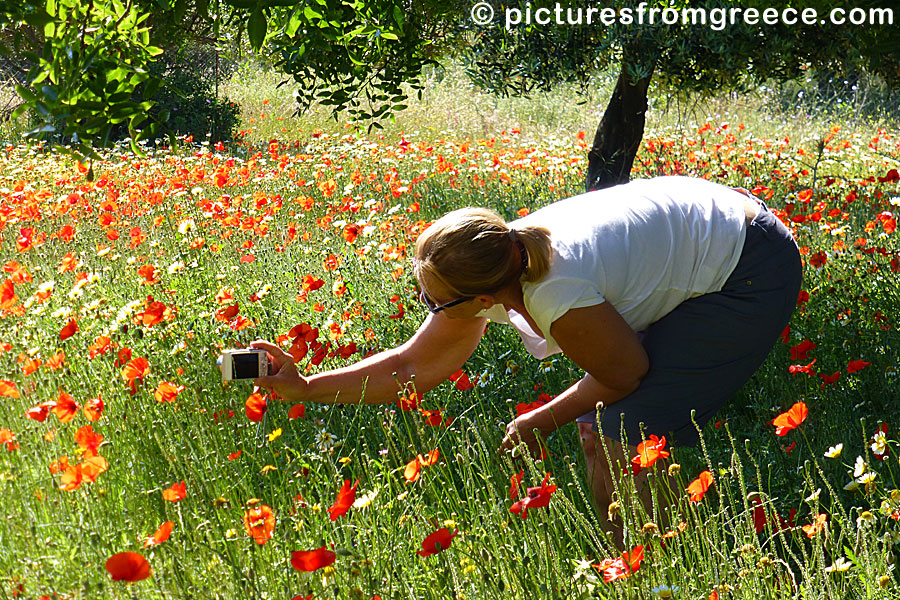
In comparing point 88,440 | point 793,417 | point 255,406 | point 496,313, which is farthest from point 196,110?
point 793,417

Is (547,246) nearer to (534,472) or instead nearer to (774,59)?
(534,472)

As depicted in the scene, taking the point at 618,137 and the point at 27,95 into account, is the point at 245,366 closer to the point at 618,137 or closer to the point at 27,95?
the point at 27,95

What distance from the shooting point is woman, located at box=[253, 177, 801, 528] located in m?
2.16

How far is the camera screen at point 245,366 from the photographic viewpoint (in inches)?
91.5

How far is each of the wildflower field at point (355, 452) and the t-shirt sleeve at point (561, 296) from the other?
0.37 metres

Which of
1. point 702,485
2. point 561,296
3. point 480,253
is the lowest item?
point 702,485

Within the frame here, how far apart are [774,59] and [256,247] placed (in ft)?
11.6

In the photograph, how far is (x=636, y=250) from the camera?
2.29 m

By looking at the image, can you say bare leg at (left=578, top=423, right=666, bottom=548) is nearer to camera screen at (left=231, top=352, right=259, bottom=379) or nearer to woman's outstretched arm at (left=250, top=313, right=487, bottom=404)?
woman's outstretched arm at (left=250, top=313, right=487, bottom=404)

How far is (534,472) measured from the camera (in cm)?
161

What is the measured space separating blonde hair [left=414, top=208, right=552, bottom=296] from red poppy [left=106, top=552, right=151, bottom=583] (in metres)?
1.01

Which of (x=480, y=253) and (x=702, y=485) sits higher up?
(x=480, y=253)

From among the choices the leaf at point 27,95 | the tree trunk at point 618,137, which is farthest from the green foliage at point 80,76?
the tree trunk at point 618,137

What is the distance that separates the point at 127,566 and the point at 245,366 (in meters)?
1.04
